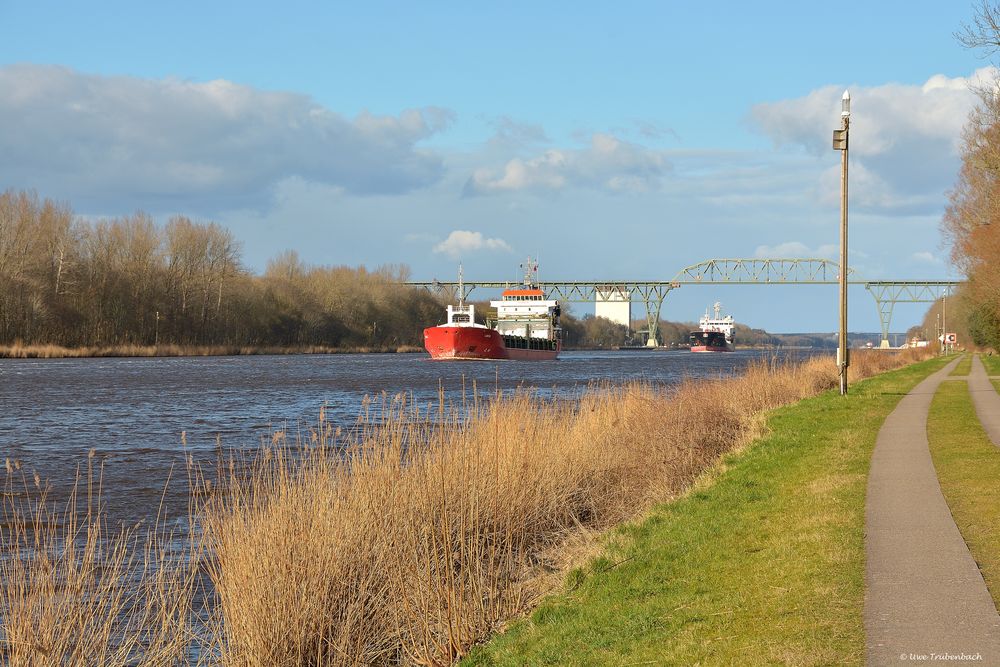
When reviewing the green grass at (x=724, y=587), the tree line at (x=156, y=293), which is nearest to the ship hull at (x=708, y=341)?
the tree line at (x=156, y=293)

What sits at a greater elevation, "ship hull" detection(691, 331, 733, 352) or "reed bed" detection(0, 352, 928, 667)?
"ship hull" detection(691, 331, 733, 352)

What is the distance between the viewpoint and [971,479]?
503 inches

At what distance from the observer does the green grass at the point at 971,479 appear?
352 inches

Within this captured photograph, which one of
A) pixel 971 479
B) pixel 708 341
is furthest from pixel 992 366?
pixel 708 341

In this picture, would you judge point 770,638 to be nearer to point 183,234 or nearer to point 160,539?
point 160,539

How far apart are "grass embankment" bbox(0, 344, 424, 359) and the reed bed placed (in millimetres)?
73535

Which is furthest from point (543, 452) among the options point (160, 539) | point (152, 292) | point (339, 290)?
point (339, 290)

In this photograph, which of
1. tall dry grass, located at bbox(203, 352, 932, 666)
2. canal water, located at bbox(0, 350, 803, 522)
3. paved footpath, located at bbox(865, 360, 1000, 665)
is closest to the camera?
paved footpath, located at bbox(865, 360, 1000, 665)

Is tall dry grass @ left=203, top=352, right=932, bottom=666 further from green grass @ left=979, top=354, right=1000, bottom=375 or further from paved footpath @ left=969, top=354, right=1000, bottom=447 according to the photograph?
green grass @ left=979, top=354, right=1000, bottom=375

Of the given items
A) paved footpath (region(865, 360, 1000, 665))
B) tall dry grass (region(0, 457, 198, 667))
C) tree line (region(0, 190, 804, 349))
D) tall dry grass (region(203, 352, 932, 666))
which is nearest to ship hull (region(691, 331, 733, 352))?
tree line (region(0, 190, 804, 349))

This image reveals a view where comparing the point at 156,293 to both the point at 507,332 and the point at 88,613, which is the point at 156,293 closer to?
the point at 507,332

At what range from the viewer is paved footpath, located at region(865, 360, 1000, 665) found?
6.32 metres

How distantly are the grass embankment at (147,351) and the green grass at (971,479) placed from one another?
7461 centimetres

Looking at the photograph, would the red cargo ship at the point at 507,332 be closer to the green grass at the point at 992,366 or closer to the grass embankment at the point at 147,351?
the grass embankment at the point at 147,351
